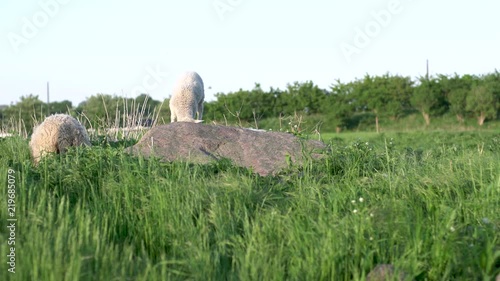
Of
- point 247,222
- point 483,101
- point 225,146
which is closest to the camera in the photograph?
point 247,222

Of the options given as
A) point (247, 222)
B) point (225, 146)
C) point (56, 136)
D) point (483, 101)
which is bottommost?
point (247, 222)

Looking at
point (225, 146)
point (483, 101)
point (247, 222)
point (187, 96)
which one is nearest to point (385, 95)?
point (483, 101)

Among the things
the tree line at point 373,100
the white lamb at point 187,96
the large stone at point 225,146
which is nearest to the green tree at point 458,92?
the tree line at point 373,100

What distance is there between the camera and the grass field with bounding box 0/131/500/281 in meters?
3.98

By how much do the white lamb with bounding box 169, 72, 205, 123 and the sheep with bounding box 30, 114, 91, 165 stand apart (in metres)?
2.29

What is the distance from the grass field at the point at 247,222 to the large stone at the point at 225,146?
489 mm

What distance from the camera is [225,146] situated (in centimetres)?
743

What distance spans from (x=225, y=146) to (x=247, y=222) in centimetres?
303

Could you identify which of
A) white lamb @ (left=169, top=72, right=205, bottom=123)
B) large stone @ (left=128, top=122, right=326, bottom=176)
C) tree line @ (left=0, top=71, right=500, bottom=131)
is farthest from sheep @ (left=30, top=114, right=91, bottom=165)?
tree line @ (left=0, top=71, right=500, bottom=131)

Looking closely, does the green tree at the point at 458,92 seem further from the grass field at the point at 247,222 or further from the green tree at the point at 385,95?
the grass field at the point at 247,222

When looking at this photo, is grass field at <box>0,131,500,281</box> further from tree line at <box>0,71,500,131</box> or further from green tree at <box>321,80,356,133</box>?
green tree at <box>321,80,356,133</box>

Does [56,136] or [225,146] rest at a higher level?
[56,136]

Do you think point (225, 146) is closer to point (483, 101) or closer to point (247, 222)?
point (247, 222)

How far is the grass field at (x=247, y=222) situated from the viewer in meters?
3.98
